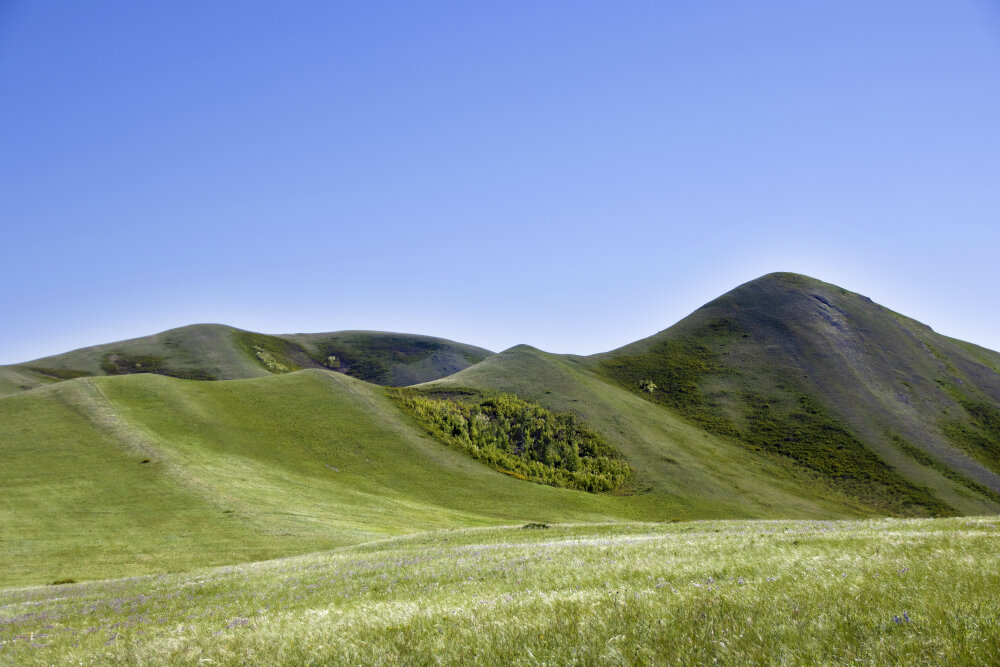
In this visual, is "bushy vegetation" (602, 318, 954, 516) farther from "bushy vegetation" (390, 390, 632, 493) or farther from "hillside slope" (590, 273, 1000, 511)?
"bushy vegetation" (390, 390, 632, 493)

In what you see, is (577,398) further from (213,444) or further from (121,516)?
(121,516)

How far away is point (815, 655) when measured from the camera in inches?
214

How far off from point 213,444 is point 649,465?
61.1 meters

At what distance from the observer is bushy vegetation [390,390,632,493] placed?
3327 inches

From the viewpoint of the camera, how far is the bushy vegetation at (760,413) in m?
96.0

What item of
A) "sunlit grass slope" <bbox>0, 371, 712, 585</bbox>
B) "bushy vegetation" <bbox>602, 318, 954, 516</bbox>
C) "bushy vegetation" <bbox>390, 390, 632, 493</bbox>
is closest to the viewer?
"sunlit grass slope" <bbox>0, 371, 712, 585</bbox>

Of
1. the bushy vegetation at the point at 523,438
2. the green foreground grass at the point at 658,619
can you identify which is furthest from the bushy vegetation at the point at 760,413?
the green foreground grass at the point at 658,619

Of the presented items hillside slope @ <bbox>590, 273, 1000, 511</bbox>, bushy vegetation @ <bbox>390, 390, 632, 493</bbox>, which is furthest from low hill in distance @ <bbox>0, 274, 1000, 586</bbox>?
hillside slope @ <bbox>590, 273, 1000, 511</bbox>

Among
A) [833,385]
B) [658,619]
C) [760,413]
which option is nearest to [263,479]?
[658,619]

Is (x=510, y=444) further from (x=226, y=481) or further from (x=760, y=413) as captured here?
(x=760, y=413)

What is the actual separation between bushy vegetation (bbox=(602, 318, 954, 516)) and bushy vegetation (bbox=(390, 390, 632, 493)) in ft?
114

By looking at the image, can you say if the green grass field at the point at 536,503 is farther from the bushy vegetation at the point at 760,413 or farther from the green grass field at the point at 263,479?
the bushy vegetation at the point at 760,413

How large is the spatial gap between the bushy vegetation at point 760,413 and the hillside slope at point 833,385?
0.32 meters

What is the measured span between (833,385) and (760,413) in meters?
21.9
